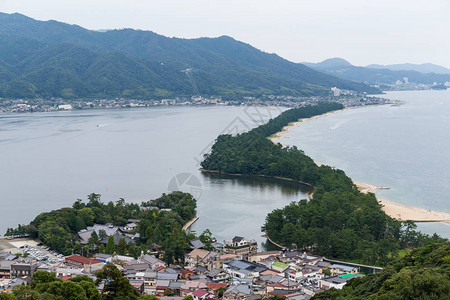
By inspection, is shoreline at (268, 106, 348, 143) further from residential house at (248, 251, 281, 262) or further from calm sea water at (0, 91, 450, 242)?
residential house at (248, 251, 281, 262)

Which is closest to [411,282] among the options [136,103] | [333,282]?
[333,282]

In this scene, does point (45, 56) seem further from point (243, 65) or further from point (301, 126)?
point (301, 126)

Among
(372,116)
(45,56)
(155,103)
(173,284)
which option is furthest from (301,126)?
(45,56)

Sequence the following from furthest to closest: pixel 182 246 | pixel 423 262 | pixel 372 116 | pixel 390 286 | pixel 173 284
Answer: pixel 372 116 → pixel 182 246 → pixel 173 284 → pixel 423 262 → pixel 390 286

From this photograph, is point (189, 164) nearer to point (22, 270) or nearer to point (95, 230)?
point (95, 230)

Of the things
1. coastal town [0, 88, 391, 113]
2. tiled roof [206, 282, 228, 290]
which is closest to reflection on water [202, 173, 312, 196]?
tiled roof [206, 282, 228, 290]

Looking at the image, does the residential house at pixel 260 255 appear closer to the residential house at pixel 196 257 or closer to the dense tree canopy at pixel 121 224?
the residential house at pixel 196 257
